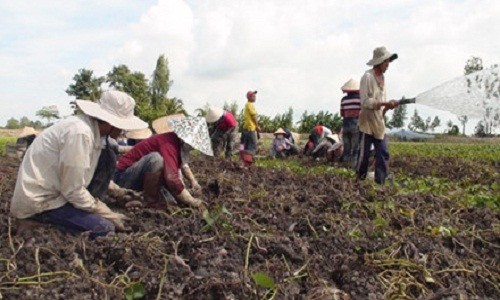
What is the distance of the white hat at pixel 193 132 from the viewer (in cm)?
452

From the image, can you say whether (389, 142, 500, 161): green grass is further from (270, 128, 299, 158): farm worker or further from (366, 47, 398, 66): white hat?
(366, 47, 398, 66): white hat

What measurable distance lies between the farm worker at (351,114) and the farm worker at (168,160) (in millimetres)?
4815

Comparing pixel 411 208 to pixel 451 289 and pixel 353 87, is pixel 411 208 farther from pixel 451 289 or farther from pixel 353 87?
pixel 353 87

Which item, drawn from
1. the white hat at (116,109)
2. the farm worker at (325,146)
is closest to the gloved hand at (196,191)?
the white hat at (116,109)

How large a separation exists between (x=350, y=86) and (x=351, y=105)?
13.9 inches

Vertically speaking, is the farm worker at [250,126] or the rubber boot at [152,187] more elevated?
the farm worker at [250,126]

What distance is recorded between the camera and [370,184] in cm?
605

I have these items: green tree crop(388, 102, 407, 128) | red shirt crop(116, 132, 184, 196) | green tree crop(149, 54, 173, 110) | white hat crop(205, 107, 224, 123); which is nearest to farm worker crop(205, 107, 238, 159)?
white hat crop(205, 107, 224, 123)

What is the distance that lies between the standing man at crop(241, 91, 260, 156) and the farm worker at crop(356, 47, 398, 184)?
4690mm

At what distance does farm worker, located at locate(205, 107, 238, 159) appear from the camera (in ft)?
30.6

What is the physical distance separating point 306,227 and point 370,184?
7.38 feet

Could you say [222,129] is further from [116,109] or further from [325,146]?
[116,109]

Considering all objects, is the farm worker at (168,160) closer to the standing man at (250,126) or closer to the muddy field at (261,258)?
the muddy field at (261,258)

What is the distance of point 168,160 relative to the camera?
460 cm
